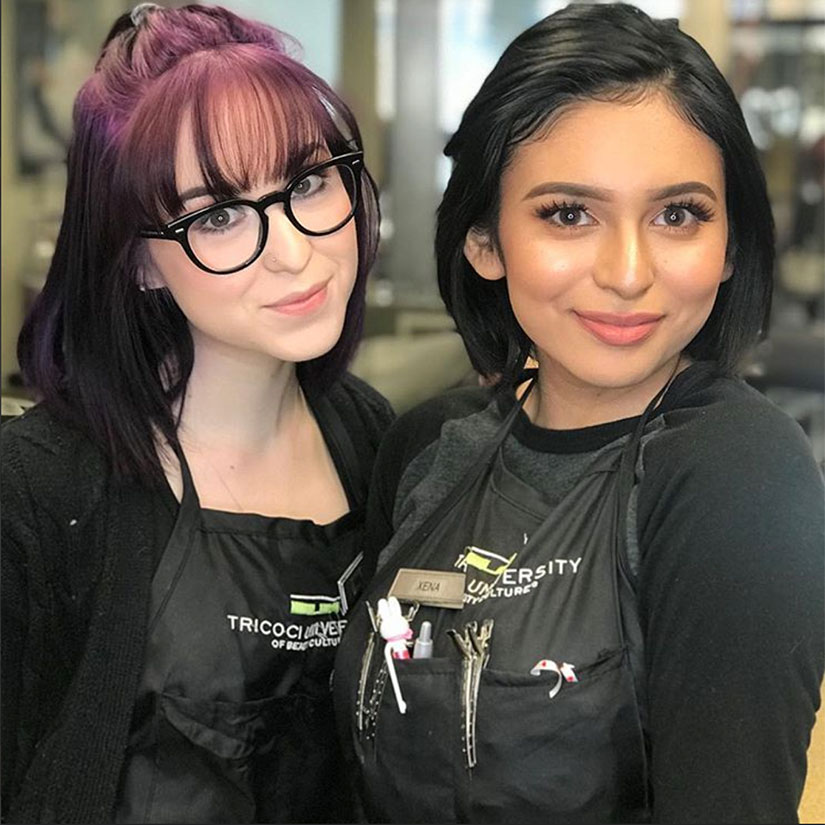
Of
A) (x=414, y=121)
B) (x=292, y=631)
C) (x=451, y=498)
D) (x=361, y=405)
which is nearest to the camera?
(x=451, y=498)

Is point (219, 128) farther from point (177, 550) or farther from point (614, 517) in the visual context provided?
point (614, 517)

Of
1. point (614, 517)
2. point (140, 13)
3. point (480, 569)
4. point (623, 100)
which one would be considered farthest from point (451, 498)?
point (140, 13)

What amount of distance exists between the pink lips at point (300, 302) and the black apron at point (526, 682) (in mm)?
302

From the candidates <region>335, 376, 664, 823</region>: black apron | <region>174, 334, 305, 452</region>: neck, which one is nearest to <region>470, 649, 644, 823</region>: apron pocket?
<region>335, 376, 664, 823</region>: black apron

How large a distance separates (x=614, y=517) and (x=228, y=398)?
58 centimetres

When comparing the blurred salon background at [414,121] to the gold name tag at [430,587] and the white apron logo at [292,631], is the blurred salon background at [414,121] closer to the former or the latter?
the white apron logo at [292,631]

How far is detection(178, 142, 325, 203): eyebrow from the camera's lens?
1.29 m

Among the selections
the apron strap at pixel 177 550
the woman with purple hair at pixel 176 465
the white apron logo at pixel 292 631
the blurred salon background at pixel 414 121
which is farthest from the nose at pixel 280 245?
the blurred salon background at pixel 414 121

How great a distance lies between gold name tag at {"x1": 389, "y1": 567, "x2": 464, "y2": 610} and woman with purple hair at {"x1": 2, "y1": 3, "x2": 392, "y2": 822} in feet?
0.69

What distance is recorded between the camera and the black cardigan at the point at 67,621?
50.7 inches

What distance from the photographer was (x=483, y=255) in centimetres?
128

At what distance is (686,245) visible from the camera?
1093 millimetres

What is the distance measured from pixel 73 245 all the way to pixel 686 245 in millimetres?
730

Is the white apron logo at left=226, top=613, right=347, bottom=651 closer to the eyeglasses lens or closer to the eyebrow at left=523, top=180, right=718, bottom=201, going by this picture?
the eyeglasses lens
